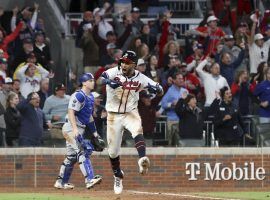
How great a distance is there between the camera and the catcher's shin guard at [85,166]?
70.4 ft

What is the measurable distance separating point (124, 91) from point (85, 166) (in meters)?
1.79

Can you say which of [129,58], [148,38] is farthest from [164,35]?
[129,58]

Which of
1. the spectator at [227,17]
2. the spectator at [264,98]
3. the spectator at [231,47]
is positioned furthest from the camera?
the spectator at [227,17]

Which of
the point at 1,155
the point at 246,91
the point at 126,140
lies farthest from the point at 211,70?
the point at 1,155

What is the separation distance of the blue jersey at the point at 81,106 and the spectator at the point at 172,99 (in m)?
3.64

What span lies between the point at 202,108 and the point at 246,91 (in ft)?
3.61

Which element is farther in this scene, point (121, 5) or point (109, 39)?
point (121, 5)

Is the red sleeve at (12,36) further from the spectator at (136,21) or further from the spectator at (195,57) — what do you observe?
the spectator at (195,57)

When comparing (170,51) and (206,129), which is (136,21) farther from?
(206,129)

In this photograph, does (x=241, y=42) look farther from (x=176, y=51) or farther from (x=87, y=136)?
(x=87, y=136)

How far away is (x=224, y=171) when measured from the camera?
995 inches

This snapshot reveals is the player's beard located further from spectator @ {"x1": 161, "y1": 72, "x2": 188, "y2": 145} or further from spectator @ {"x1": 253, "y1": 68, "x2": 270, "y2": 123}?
spectator @ {"x1": 253, "y1": 68, "x2": 270, "y2": 123}

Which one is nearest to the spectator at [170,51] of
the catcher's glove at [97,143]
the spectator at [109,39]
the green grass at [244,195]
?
the spectator at [109,39]

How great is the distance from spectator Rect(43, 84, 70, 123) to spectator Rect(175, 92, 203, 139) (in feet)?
7.46
